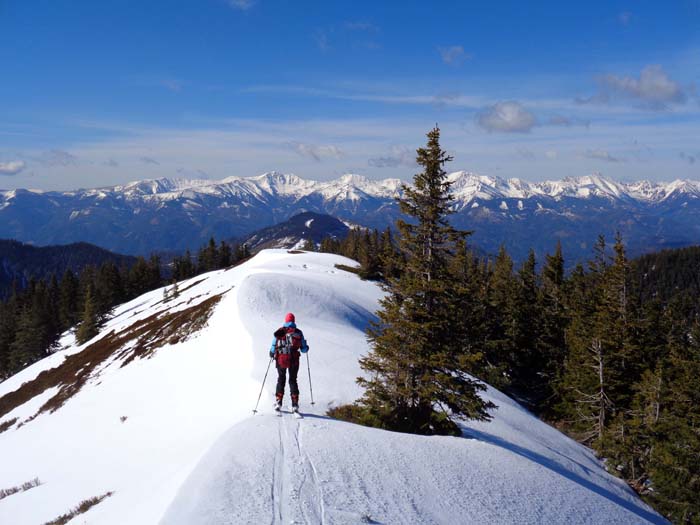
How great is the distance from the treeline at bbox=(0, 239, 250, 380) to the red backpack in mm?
52962

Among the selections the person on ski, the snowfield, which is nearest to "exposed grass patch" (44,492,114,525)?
the snowfield

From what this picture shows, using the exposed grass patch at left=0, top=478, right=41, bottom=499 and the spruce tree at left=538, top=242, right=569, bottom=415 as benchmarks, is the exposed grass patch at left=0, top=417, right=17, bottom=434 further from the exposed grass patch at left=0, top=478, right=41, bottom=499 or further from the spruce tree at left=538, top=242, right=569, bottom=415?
the spruce tree at left=538, top=242, right=569, bottom=415

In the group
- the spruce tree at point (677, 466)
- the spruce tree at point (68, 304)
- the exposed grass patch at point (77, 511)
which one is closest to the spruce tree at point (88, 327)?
the spruce tree at point (68, 304)

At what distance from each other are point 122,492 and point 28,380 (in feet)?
142

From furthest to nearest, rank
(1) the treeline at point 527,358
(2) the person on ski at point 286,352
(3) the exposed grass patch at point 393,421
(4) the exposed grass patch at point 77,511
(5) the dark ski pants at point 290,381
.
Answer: (1) the treeline at point 527,358, (3) the exposed grass patch at point 393,421, (2) the person on ski at point 286,352, (5) the dark ski pants at point 290,381, (4) the exposed grass patch at point 77,511

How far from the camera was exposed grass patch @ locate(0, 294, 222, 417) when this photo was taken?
30750mm

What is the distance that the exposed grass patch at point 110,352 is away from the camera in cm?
3075

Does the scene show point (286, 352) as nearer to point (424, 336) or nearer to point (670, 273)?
point (424, 336)

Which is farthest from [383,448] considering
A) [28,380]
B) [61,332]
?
[61,332]

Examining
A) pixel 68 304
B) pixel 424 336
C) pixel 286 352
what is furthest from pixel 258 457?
pixel 68 304

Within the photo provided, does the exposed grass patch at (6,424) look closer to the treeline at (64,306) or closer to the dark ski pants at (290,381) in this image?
the treeline at (64,306)

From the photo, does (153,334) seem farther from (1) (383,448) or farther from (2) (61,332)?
(2) (61,332)

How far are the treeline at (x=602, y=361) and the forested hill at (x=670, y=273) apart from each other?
129 m

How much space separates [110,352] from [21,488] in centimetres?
2372
